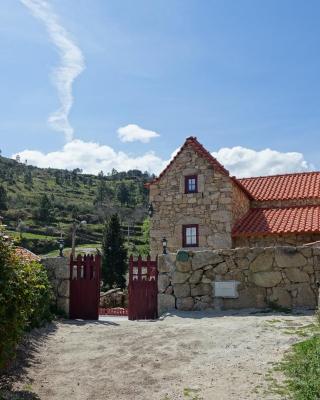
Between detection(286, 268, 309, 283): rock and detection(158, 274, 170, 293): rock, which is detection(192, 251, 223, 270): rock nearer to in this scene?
detection(158, 274, 170, 293): rock

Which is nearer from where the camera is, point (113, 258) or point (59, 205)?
point (113, 258)

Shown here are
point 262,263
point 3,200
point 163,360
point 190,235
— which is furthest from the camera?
point 3,200

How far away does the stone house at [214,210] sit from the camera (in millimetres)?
18859

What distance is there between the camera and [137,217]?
285 ft

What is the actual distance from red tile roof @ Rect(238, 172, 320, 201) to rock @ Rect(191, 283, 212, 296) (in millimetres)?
9092

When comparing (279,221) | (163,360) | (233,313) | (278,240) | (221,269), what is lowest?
(163,360)

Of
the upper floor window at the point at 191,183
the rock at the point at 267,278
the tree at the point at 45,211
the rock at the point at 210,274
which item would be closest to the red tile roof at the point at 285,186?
the upper floor window at the point at 191,183

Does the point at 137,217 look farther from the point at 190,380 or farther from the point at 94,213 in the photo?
the point at 190,380

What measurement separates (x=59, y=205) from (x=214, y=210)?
74.1 m

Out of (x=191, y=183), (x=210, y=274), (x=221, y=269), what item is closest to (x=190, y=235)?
(x=191, y=183)

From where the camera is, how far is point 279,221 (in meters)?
19.2

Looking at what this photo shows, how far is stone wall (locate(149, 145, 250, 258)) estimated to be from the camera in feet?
63.2

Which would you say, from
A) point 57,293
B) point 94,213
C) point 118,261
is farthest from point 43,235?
point 57,293

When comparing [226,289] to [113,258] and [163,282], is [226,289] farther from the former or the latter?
[113,258]
